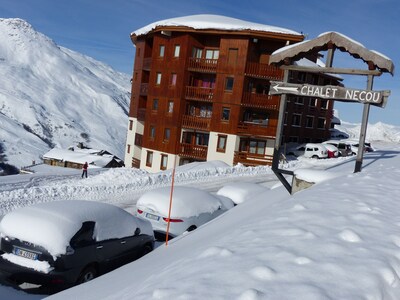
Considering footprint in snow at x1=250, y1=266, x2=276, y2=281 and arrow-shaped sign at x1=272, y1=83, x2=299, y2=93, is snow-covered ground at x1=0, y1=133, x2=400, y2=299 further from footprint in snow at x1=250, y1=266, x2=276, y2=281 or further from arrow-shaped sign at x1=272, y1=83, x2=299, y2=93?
arrow-shaped sign at x1=272, y1=83, x2=299, y2=93

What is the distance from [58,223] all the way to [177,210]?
4901 mm

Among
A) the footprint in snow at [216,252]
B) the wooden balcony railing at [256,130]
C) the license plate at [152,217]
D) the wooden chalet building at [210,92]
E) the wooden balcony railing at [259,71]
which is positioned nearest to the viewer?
the footprint in snow at [216,252]

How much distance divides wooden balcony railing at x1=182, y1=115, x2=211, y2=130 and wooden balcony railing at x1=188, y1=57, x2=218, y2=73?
409 centimetres

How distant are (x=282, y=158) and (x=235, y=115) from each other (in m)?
5.73

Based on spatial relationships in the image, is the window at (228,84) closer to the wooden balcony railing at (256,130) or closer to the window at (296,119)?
the wooden balcony railing at (256,130)

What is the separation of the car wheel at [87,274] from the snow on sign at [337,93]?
651cm

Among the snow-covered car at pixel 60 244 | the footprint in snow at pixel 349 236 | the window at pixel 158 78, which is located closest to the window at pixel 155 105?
the window at pixel 158 78

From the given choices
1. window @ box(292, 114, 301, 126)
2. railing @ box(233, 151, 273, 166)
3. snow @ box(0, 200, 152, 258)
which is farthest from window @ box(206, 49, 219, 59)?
snow @ box(0, 200, 152, 258)

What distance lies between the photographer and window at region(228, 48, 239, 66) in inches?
1289

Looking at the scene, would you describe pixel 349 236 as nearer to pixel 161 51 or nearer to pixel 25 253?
pixel 25 253

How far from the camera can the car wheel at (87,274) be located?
803 centimetres

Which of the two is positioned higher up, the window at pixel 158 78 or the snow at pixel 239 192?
the window at pixel 158 78

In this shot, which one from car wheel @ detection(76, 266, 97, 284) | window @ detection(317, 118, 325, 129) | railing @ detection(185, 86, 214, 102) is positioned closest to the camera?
car wheel @ detection(76, 266, 97, 284)

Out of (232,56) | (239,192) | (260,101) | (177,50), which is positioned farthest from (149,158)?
(239,192)
